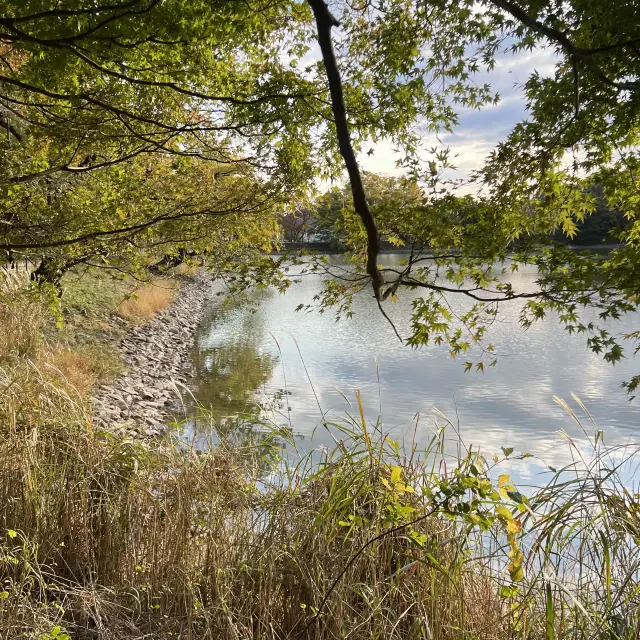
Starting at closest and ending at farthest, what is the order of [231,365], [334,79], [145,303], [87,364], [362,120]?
[334,79] < [362,120] < [87,364] < [231,365] < [145,303]

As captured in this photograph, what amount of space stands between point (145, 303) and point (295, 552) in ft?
48.0

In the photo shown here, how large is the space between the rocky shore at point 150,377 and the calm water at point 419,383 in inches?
21.1

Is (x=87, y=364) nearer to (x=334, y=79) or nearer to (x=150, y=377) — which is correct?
(x=150, y=377)

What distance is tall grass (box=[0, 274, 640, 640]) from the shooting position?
7.30 feet

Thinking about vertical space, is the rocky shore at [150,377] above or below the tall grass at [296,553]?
below

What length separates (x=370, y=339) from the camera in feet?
46.1

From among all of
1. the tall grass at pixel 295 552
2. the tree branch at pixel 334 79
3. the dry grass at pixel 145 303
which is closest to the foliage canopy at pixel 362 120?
the tree branch at pixel 334 79

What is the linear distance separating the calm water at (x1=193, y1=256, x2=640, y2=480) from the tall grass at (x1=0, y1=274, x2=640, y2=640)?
2503 mm

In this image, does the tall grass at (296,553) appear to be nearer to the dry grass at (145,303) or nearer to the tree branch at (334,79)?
the tree branch at (334,79)

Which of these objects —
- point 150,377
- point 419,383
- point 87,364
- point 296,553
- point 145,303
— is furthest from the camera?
point 145,303

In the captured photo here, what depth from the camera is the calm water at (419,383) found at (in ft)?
26.2

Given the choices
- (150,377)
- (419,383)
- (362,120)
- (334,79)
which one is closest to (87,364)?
(150,377)

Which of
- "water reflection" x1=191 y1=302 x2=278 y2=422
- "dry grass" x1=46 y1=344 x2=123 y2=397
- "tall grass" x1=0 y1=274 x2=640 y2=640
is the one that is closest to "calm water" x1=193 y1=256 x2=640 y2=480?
"water reflection" x1=191 y1=302 x2=278 y2=422

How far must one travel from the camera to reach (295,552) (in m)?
2.55
